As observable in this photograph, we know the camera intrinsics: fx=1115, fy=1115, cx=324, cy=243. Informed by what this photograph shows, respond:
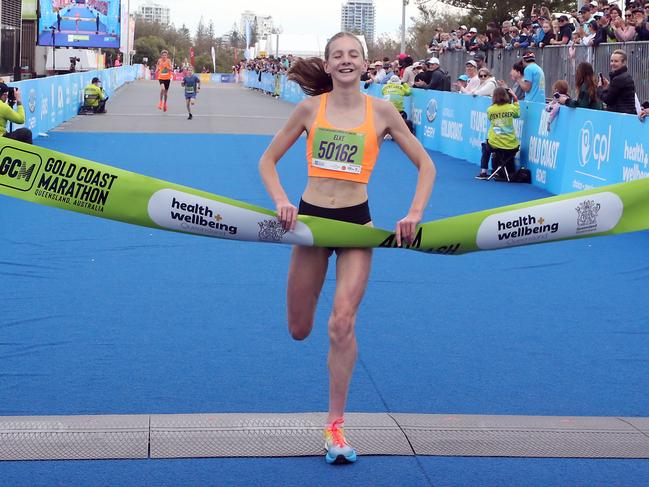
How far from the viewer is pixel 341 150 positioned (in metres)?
5.20

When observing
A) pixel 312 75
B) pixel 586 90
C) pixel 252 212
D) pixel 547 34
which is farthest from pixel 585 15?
pixel 252 212

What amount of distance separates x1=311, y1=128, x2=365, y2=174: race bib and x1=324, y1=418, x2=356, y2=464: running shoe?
1176 mm

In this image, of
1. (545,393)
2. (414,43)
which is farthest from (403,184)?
(414,43)

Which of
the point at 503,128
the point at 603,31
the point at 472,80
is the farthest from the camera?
the point at 472,80

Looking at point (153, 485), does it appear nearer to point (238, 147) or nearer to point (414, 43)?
point (238, 147)

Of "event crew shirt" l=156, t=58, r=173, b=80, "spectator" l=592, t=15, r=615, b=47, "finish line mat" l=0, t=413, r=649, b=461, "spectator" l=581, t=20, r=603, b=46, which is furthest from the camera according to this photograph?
"event crew shirt" l=156, t=58, r=173, b=80

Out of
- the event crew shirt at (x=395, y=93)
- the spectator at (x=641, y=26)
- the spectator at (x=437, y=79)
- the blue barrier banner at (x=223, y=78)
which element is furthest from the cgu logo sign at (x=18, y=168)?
the blue barrier banner at (x=223, y=78)

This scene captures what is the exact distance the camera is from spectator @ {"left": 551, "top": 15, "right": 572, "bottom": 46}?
23.8m

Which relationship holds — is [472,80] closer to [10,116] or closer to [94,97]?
[10,116]

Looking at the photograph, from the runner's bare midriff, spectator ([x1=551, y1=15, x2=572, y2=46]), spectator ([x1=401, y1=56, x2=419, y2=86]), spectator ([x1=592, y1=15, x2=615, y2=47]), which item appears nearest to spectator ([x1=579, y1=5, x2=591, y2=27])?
spectator ([x1=551, y1=15, x2=572, y2=46])

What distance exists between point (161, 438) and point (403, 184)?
1337cm

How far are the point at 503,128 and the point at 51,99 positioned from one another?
587 inches

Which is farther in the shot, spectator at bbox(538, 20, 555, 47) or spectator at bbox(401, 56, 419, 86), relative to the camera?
spectator at bbox(401, 56, 419, 86)

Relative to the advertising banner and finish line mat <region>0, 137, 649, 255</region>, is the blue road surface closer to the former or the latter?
finish line mat <region>0, 137, 649, 255</region>
